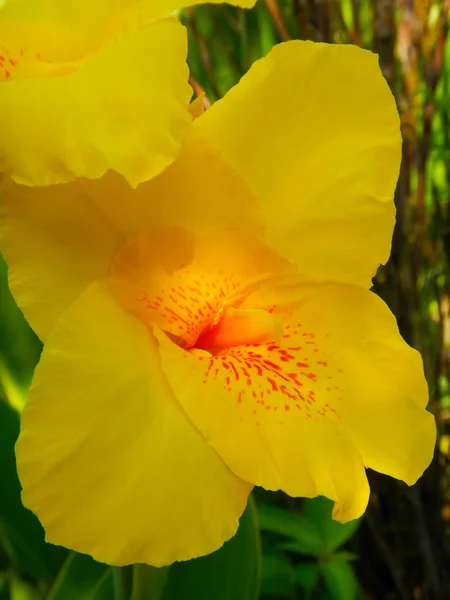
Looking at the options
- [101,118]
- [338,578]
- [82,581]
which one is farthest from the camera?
[338,578]

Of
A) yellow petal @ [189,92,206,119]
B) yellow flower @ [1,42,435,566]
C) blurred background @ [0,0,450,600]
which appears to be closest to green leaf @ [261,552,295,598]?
blurred background @ [0,0,450,600]

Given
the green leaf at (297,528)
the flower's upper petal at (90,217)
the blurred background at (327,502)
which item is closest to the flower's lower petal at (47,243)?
the flower's upper petal at (90,217)

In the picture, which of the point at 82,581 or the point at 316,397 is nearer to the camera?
the point at 316,397

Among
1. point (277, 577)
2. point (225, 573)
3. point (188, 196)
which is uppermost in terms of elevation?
point (188, 196)

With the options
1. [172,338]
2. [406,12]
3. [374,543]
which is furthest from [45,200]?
[374,543]

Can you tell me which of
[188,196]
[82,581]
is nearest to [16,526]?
[82,581]

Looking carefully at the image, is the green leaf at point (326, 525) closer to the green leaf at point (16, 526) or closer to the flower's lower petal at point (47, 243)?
the green leaf at point (16, 526)

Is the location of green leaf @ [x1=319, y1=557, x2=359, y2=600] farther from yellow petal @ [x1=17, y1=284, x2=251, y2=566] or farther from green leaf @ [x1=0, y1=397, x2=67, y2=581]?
yellow petal @ [x1=17, y1=284, x2=251, y2=566]

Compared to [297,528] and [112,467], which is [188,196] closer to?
[112,467]
